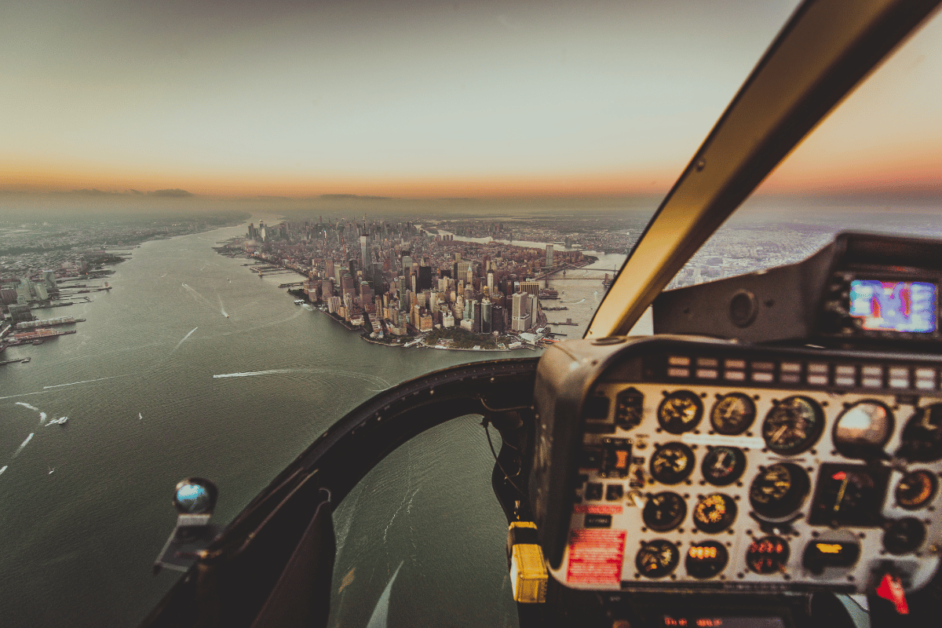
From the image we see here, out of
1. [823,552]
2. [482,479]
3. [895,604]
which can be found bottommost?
[482,479]

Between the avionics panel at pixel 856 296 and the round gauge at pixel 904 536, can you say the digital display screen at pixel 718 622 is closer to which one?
the round gauge at pixel 904 536

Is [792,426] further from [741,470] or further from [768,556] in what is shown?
[768,556]

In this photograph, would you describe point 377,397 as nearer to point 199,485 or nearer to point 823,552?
point 199,485

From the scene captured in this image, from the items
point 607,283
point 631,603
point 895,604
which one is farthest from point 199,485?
point 895,604

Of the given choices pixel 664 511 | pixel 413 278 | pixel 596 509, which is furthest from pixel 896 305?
pixel 413 278

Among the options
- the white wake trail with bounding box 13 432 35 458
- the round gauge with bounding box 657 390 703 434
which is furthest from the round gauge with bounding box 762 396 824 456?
the white wake trail with bounding box 13 432 35 458

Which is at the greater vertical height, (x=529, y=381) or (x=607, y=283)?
(x=607, y=283)
